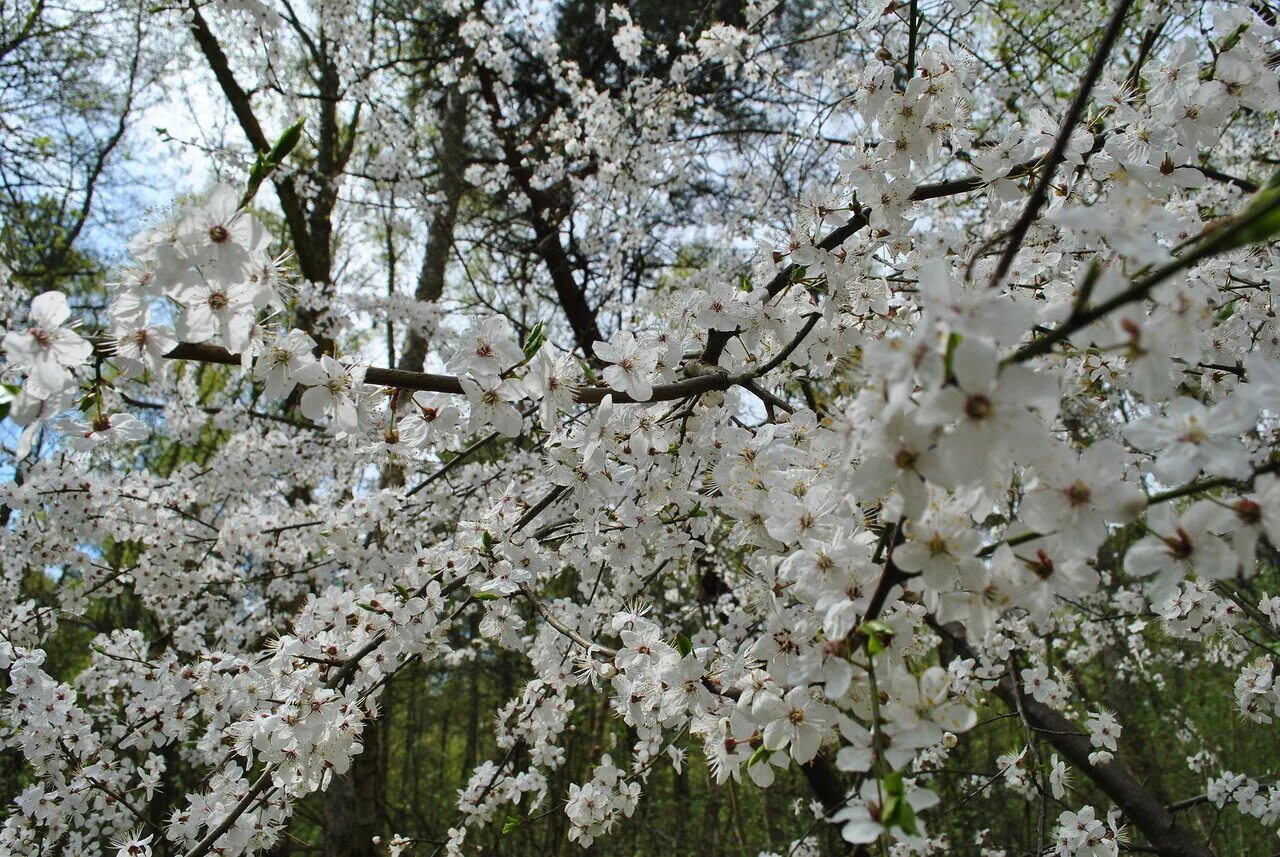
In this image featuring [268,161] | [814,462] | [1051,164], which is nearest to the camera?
[1051,164]

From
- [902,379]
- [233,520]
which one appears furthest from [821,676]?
[233,520]

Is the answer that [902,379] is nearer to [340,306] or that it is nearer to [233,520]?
[233,520]

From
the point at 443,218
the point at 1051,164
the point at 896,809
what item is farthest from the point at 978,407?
the point at 443,218

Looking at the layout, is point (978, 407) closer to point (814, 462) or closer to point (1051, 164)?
point (1051, 164)

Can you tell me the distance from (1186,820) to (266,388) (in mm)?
8654

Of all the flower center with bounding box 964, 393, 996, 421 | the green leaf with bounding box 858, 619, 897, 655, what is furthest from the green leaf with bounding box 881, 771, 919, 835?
the flower center with bounding box 964, 393, 996, 421

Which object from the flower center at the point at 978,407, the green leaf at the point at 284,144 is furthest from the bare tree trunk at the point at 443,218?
the flower center at the point at 978,407

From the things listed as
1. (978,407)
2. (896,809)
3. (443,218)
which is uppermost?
(443,218)

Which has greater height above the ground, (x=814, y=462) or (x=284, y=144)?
(x=284, y=144)

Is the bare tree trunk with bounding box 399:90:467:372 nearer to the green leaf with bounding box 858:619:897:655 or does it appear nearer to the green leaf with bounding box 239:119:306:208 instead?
the green leaf with bounding box 239:119:306:208

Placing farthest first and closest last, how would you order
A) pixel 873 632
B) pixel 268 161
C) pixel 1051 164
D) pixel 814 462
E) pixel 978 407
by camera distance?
pixel 814 462 < pixel 268 161 < pixel 873 632 < pixel 978 407 < pixel 1051 164

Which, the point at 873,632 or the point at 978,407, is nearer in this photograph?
the point at 978,407

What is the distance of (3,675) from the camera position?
180 inches

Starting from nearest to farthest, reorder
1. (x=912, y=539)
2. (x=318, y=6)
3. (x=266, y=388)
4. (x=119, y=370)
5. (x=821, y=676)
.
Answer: (x=912, y=539) < (x=821, y=676) < (x=119, y=370) < (x=266, y=388) < (x=318, y=6)
